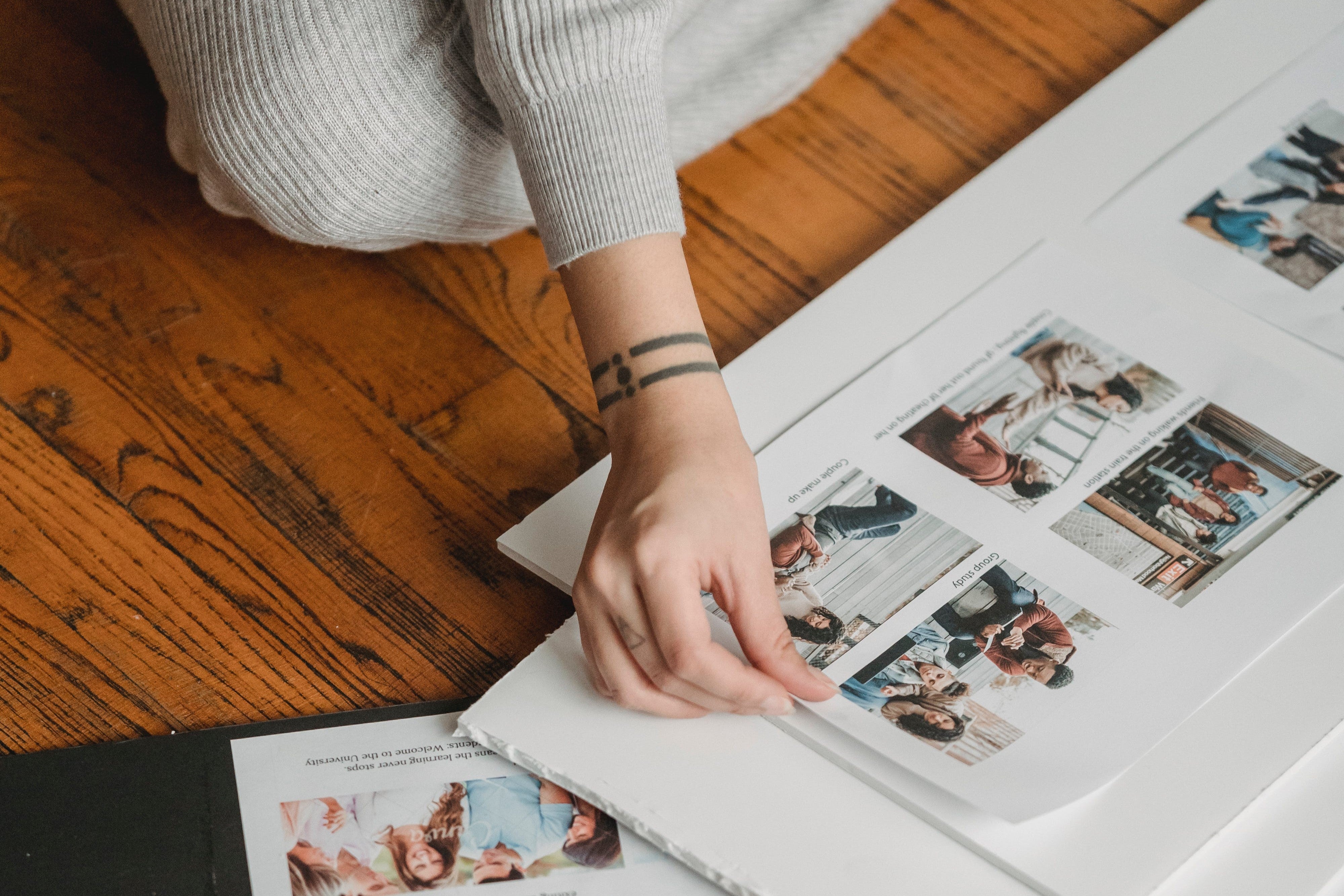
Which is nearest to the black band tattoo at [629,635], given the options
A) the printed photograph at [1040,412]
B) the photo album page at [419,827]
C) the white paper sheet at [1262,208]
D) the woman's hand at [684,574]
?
the woman's hand at [684,574]

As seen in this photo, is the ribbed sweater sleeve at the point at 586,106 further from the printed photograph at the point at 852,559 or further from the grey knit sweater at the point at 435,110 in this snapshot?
the printed photograph at the point at 852,559

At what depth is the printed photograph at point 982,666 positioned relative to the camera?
0.57 metres

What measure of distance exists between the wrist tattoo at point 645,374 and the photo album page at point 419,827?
0.69 ft

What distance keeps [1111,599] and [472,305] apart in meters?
0.47

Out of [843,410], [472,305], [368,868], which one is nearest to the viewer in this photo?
[368,868]

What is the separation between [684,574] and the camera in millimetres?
513

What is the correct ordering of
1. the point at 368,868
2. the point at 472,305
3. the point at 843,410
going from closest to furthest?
the point at 368,868, the point at 843,410, the point at 472,305

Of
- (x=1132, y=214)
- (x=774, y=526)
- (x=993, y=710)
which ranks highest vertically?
(x=1132, y=214)

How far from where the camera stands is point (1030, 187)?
0.79 m

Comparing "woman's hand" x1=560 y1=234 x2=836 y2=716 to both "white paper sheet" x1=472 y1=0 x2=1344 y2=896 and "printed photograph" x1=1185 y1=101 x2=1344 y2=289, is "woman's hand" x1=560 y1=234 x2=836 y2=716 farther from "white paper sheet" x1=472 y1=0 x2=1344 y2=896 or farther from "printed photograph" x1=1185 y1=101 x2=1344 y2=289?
"printed photograph" x1=1185 y1=101 x2=1344 y2=289

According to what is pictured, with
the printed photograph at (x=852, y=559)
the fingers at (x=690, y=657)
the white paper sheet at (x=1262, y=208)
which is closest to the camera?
the fingers at (x=690, y=657)

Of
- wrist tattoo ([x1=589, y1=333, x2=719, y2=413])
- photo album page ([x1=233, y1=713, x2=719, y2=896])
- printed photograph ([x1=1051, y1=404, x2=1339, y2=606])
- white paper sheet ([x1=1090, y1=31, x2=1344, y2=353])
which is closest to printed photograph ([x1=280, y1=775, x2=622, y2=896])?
photo album page ([x1=233, y1=713, x2=719, y2=896])

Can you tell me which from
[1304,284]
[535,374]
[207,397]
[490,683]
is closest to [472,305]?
[535,374]

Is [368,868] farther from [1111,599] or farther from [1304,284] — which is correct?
[1304,284]
